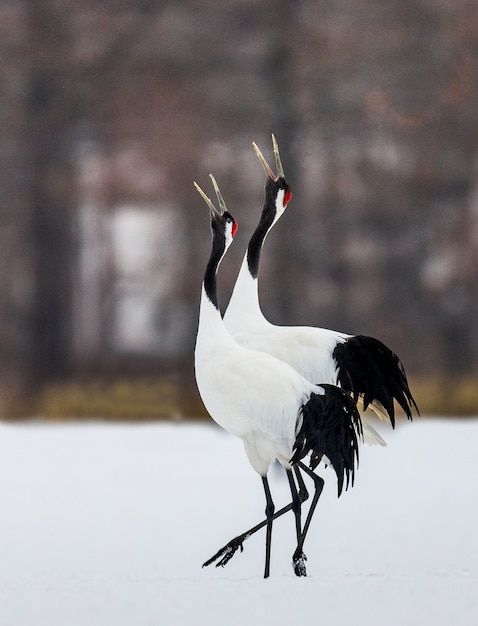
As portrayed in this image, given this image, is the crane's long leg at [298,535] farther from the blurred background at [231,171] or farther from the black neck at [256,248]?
the blurred background at [231,171]

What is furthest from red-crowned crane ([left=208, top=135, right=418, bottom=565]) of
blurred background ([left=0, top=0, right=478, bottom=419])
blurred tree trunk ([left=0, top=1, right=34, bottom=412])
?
blurred tree trunk ([left=0, top=1, right=34, bottom=412])

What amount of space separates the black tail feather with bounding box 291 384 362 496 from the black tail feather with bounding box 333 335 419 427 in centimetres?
43

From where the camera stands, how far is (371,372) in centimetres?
361

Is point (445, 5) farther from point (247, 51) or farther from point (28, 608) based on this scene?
point (28, 608)

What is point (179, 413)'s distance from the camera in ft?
25.6

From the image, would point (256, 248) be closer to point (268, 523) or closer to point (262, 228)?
point (262, 228)

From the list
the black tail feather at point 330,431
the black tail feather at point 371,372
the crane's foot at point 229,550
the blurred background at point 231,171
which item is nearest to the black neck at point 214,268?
the black tail feather at point 330,431

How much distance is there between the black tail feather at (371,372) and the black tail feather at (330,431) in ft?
1.42

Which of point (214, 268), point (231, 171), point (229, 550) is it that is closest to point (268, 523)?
point (229, 550)

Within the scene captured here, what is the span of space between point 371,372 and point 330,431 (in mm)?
546

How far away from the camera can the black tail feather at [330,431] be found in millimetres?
3098

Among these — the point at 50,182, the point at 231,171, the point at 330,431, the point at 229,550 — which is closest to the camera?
the point at 330,431

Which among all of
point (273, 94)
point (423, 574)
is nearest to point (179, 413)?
point (273, 94)

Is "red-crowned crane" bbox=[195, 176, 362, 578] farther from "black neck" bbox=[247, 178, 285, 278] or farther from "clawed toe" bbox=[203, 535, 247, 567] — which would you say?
"black neck" bbox=[247, 178, 285, 278]
